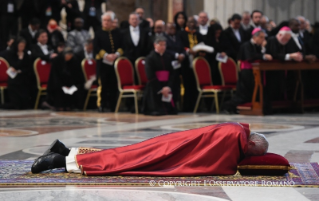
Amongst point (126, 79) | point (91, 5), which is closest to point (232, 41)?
point (126, 79)

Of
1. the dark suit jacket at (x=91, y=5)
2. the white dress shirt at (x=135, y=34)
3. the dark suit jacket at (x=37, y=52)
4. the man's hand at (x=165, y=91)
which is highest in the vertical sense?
the dark suit jacket at (x=91, y=5)

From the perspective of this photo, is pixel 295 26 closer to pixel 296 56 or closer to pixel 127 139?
pixel 296 56

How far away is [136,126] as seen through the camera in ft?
29.7

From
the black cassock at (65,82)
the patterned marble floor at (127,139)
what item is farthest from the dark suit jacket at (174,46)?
the black cassock at (65,82)

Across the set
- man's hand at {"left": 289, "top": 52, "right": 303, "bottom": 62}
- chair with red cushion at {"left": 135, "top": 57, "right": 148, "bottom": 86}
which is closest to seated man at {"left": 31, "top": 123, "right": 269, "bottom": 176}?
man's hand at {"left": 289, "top": 52, "right": 303, "bottom": 62}

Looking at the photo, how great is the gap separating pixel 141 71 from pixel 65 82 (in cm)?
188

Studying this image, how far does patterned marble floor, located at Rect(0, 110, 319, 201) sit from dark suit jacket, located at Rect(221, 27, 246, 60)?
2293 mm

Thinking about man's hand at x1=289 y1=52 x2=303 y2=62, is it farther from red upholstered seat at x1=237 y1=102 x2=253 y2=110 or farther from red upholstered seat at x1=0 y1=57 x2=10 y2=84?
red upholstered seat at x1=0 y1=57 x2=10 y2=84

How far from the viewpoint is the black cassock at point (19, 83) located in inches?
534

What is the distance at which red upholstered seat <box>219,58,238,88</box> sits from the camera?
12328 mm

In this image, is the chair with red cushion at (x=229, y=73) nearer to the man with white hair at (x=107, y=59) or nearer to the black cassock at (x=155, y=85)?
the black cassock at (x=155, y=85)

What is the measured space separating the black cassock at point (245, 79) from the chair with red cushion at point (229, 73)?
57 centimetres

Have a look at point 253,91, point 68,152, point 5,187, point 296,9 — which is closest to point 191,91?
point 253,91

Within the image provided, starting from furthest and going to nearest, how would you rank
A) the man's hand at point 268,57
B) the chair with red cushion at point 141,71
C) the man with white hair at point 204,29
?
the man with white hair at point 204,29, the chair with red cushion at point 141,71, the man's hand at point 268,57
